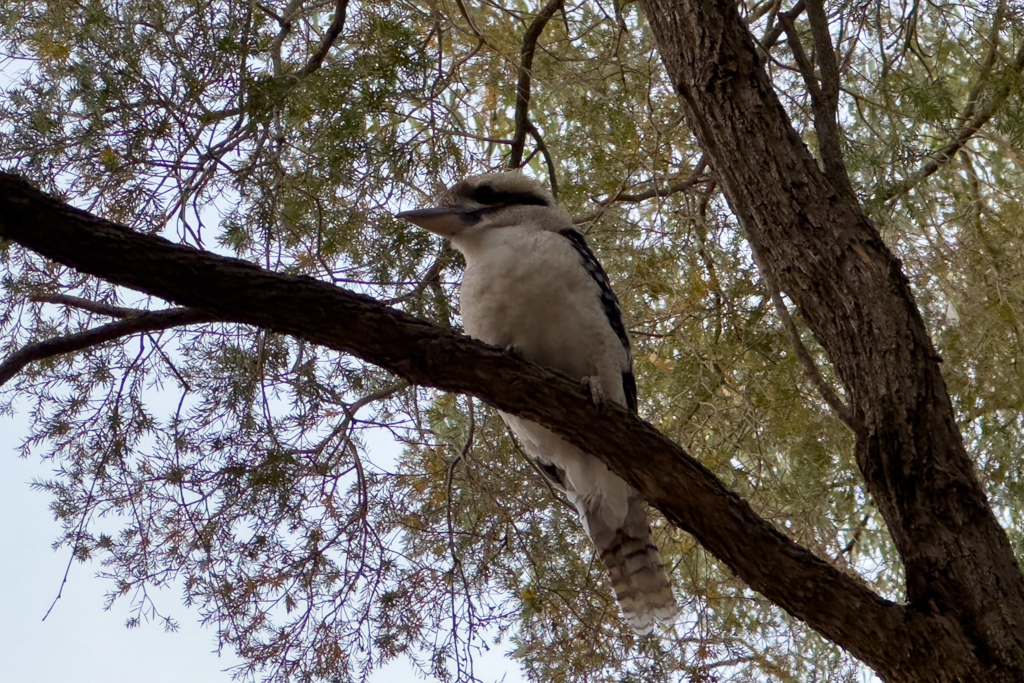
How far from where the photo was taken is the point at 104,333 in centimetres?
189

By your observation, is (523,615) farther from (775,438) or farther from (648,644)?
(775,438)

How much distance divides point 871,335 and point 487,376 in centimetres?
76

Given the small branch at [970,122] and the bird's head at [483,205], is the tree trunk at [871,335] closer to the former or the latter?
the bird's head at [483,205]

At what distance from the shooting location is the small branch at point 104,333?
6.17ft

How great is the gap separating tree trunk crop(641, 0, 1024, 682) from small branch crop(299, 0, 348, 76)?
0.86 m

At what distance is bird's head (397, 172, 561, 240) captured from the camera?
8.04 feet

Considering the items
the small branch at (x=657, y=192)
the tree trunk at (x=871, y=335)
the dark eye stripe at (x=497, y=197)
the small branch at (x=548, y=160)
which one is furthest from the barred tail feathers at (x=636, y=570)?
the small branch at (x=548, y=160)

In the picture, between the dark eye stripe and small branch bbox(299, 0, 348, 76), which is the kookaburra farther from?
small branch bbox(299, 0, 348, 76)

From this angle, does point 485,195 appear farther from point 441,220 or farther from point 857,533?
point 857,533

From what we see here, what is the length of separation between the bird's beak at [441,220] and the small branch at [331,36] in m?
0.49

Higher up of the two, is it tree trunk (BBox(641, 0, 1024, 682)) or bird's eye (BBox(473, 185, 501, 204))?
bird's eye (BBox(473, 185, 501, 204))

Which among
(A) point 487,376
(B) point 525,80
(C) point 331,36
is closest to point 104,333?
(A) point 487,376

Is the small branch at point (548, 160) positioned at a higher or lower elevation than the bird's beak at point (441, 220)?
higher

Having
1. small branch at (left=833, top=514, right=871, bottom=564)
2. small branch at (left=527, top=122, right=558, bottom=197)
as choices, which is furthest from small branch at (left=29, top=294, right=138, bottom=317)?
small branch at (left=833, top=514, right=871, bottom=564)
